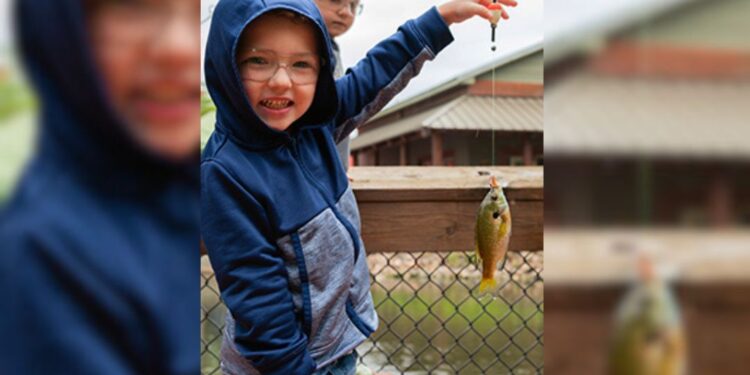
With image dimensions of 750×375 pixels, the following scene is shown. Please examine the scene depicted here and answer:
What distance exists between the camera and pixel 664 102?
1.16ft

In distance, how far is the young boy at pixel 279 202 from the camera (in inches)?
33.9

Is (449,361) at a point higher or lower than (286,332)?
lower

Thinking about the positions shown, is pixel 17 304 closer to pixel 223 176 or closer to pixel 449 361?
pixel 223 176

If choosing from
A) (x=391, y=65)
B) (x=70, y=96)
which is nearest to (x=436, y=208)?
(x=391, y=65)

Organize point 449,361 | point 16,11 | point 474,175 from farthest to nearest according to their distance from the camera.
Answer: point 449,361
point 474,175
point 16,11

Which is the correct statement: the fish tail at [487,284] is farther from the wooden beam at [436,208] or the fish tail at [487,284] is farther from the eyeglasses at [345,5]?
the eyeglasses at [345,5]

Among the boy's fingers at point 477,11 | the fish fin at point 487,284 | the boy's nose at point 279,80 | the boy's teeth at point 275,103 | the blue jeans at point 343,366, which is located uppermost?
the boy's fingers at point 477,11

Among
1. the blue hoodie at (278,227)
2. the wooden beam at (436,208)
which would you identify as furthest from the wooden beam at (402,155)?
the blue hoodie at (278,227)

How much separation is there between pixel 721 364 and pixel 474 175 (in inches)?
43.2

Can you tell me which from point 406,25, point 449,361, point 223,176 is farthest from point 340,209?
point 449,361

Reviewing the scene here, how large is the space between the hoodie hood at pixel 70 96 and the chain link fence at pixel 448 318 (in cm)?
128

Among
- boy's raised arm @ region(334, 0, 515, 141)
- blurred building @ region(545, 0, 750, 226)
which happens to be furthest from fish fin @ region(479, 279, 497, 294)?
blurred building @ region(545, 0, 750, 226)

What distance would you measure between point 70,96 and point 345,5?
0.91 meters

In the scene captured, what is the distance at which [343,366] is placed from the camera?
0.99 metres
